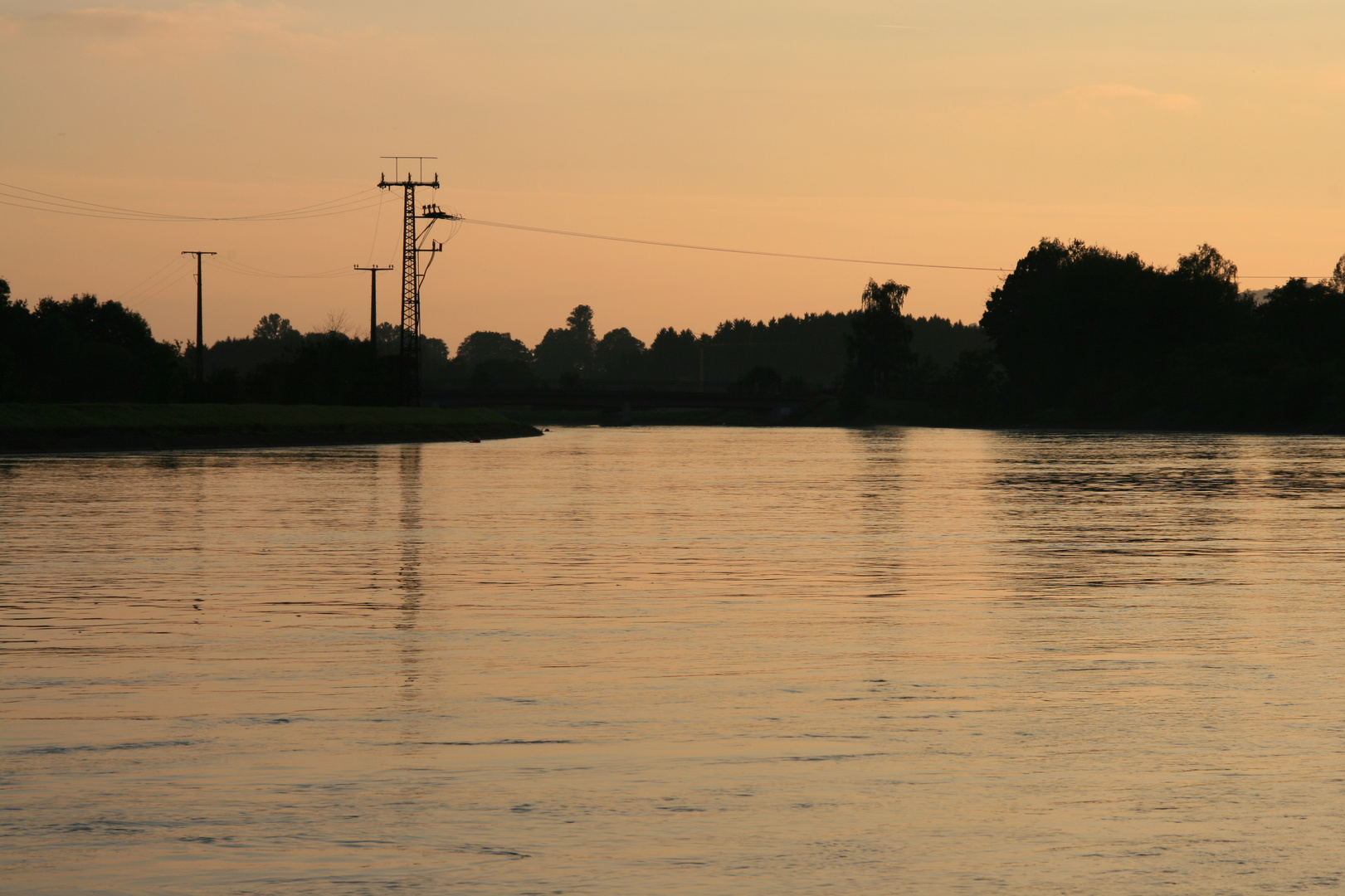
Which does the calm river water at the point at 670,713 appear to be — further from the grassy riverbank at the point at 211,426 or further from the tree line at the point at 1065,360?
the tree line at the point at 1065,360

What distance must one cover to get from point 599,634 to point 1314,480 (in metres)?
38.3

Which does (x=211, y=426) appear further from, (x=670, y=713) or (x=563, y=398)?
(x=563, y=398)

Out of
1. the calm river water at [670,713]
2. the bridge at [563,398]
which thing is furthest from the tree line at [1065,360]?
the calm river water at [670,713]

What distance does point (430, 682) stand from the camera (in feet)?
40.2

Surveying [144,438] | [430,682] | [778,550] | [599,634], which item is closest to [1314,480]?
[778,550]

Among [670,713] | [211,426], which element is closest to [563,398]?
[211,426]

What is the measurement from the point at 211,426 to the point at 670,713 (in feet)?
269

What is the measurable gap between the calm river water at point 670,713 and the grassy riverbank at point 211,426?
173ft

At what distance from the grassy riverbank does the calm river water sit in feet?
173

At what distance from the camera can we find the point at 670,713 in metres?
10.9

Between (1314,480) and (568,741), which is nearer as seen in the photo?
(568,741)

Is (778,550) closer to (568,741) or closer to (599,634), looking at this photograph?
(599,634)

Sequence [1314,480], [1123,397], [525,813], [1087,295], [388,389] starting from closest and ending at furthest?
[525,813] → [1314,480] → [388,389] → [1123,397] → [1087,295]

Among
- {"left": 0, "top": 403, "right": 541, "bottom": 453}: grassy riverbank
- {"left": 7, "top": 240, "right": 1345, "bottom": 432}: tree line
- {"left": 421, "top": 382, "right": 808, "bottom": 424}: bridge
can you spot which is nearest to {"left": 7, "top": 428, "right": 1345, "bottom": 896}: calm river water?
{"left": 0, "top": 403, "right": 541, "bottom": 453}: grassy riverbank
